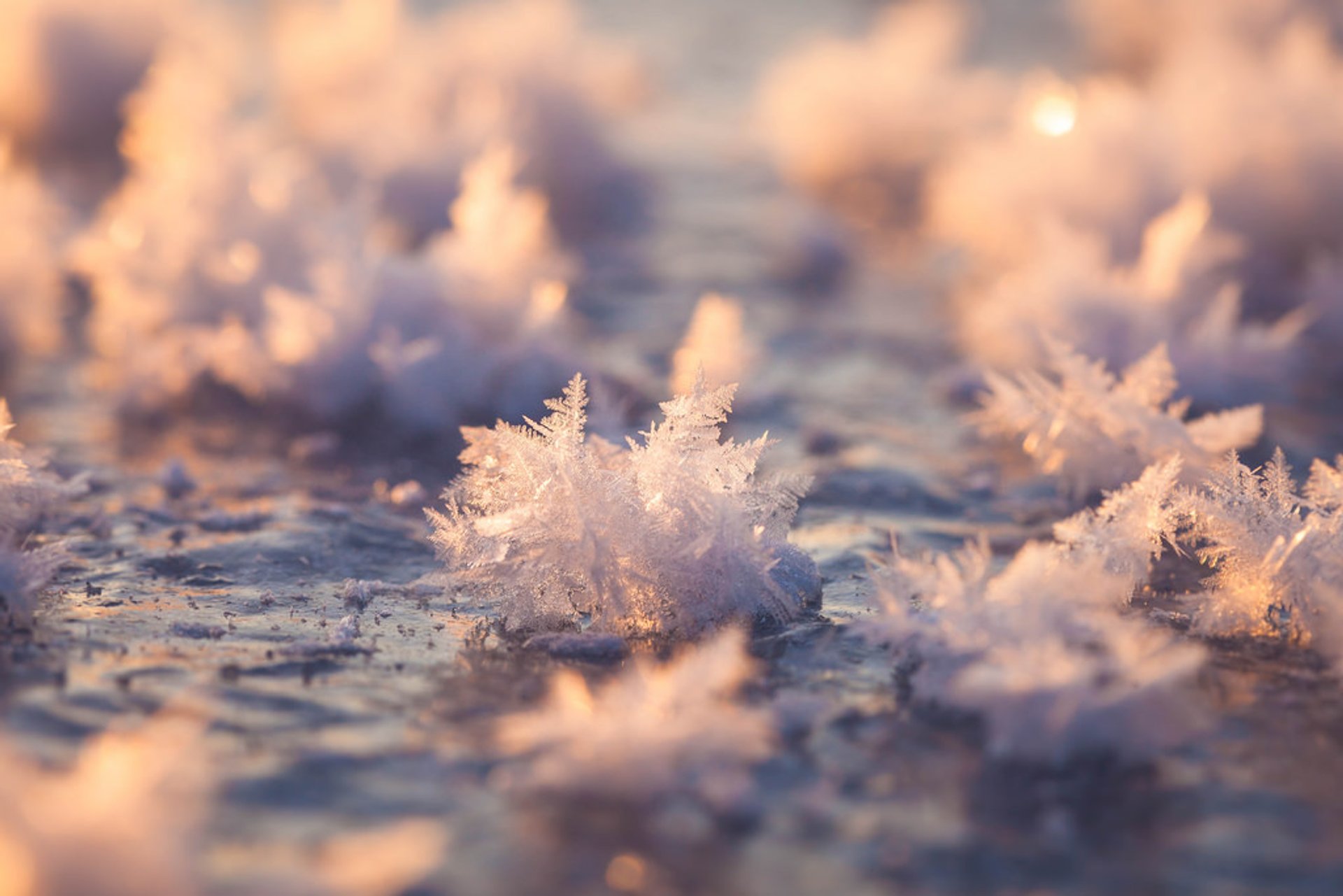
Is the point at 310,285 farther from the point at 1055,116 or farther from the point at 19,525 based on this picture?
the point at 1055,116

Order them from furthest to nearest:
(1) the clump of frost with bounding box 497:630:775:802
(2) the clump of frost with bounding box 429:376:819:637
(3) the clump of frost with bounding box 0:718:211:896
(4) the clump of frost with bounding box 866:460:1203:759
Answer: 1. (2) the clump of frost with bounding box 429:376:819:637
2. (4) the clump of frost with bounding box 866:460:1203:759
3. (1) the clump of frost with bounding box 497:630:775:802
4. (3) the clump of frost with bounding box 0:718:211:896

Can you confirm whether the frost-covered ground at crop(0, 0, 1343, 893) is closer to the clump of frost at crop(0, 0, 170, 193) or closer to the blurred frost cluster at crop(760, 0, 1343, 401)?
the blurred frost cluster at crop(760, 0, 1343, 401)

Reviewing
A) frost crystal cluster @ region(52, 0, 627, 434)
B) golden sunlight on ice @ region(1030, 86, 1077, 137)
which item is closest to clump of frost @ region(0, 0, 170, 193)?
frost crystal cluster @ region(52, 0, 627, 434)

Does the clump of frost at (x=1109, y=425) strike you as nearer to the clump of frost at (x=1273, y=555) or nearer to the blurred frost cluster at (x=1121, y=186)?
the clump of frost at (x=1273, y=555)

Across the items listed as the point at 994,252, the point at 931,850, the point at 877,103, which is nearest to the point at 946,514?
the point at 931,850

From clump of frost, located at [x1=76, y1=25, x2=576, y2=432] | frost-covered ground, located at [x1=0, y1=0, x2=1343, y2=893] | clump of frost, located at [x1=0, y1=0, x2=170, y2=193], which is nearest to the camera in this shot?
frost-covered ground, located at [x1=0, y1=0, x2=1343, y2=893]

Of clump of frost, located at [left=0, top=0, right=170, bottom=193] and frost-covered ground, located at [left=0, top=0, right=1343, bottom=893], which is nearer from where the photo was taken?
frost-covered ground, located at [left=0, top=0, right=1343, bottom=893]

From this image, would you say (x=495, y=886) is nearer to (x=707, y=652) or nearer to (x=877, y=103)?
(x=707, y=652)

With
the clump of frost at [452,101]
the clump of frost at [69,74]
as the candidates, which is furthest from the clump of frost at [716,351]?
the clump of frost at [69,74]
